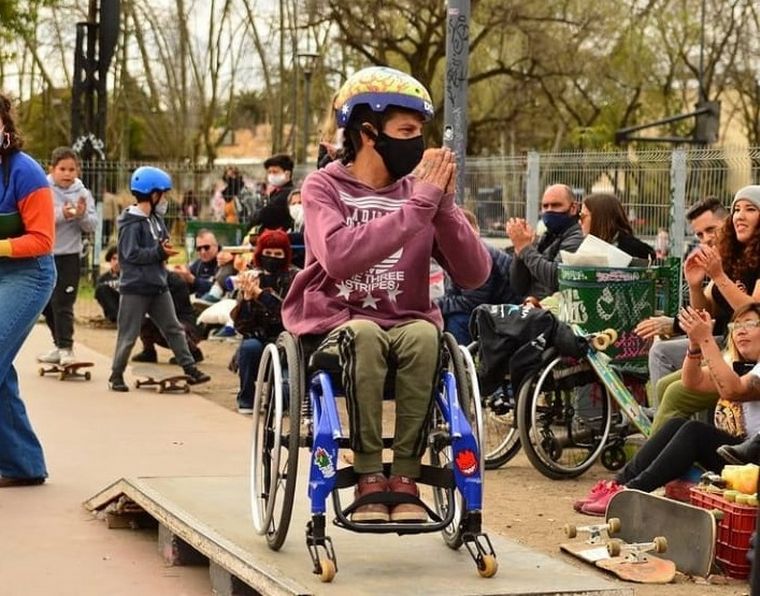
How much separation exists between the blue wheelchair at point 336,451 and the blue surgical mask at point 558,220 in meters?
4.39

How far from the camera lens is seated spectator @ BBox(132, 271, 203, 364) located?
49.2 feet

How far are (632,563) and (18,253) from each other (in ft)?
11.1

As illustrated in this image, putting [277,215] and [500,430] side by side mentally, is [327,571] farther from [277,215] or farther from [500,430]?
[277,215]

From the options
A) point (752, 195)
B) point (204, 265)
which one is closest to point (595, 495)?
point (752, 195)

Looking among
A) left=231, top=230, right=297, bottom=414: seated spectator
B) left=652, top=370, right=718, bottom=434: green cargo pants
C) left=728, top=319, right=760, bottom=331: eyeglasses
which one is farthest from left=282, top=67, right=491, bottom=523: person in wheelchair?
left=231, top=230, right=297, bottom=414: seated spectator

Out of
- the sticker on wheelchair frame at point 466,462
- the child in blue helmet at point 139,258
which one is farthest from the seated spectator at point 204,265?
the sticker on wheelchair frame at point 466,462

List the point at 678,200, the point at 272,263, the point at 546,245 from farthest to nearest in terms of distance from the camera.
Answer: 1. the point at 678,200
2. the point at 272,263
3. the point at 546,245

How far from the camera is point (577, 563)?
7039mm

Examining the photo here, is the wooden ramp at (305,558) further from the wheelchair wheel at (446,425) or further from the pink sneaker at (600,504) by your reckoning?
the pink sneaker at (600,504)

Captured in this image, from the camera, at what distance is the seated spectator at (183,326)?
1498 cm

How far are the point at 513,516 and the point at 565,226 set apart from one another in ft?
9.06

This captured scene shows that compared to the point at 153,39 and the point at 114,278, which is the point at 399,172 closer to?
the point at 114,278

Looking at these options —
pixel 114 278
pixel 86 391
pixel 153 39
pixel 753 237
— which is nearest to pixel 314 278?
pixel 753 237

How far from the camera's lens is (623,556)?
6.95 m
